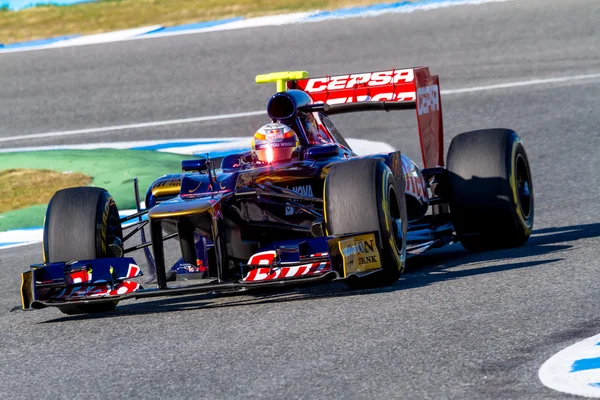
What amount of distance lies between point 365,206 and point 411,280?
891 mm

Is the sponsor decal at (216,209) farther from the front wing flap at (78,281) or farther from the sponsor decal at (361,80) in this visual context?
the sponsor decal at (361,80)

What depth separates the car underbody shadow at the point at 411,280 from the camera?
24.7 feet

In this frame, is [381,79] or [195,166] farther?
[381,79]

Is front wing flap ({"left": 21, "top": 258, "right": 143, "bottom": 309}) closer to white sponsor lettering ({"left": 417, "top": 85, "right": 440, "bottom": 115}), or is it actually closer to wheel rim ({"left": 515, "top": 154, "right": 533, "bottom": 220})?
wheel rim ({"left": 515, "top": 154, "right": 533, "bottom": 220})

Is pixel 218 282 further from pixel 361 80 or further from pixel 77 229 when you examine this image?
pixel 361 80

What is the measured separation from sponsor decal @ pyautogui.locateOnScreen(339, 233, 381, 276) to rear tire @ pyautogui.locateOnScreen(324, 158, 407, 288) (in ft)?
0.22

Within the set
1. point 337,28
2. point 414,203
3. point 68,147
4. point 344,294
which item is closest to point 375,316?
point 344,294

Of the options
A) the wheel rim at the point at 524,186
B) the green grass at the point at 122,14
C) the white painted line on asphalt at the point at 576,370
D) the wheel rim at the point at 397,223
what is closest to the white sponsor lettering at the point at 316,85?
the wheel rim at the point at 524,186

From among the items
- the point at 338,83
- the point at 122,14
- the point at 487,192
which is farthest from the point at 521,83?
the point at 122,14

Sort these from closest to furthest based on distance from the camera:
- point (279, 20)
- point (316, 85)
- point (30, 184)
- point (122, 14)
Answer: point (316, 85) → point (30, 184) → point (279, 20) → point (122, 14)

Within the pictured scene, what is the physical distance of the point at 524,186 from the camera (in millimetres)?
9188

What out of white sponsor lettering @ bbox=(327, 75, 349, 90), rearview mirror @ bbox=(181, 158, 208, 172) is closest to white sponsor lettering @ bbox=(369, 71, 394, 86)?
white sponsor lettering @ bbox=(327, 75, 349, 90)

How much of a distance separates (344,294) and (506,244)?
1996mm

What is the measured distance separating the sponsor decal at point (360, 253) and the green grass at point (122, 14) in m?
15.4
